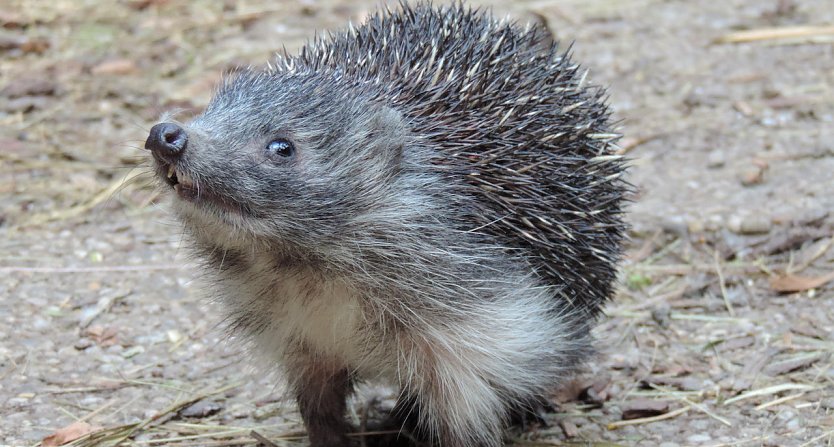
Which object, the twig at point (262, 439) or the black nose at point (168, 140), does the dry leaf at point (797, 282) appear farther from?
the black nose at point (168, 140)

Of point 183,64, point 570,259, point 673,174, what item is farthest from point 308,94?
point 183,64

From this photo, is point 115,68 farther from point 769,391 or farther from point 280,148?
point 769,391

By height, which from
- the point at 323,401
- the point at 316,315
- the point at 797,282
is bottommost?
the point at 323,401

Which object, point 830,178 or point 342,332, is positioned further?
point 830,178

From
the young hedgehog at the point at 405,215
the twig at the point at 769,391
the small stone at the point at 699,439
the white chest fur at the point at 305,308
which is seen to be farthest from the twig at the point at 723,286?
the white chest fur at the point at 305,308

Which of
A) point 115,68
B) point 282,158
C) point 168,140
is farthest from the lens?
point 115,68

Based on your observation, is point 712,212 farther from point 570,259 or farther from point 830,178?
point 570,259

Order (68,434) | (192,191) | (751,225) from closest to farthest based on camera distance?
1. (192,191)
2. (68,434)
3. (751,225)

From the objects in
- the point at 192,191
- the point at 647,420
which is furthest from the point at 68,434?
the point at 647,420
